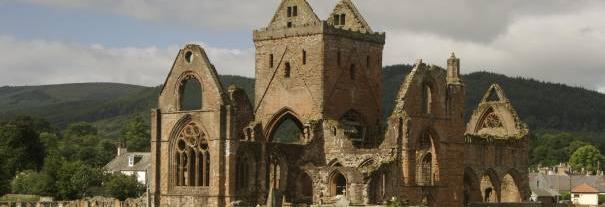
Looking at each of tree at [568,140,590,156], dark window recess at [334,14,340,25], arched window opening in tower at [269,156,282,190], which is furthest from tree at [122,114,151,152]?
arched window opening in tower at [269,156,282,190]

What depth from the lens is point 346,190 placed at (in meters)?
42.8

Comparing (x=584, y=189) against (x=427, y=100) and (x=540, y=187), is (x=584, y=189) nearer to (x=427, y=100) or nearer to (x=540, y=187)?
(x=540, y=187)

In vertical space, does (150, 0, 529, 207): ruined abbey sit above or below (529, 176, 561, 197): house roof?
above

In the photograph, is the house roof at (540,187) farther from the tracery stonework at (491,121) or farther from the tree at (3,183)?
the tree at (3,183)

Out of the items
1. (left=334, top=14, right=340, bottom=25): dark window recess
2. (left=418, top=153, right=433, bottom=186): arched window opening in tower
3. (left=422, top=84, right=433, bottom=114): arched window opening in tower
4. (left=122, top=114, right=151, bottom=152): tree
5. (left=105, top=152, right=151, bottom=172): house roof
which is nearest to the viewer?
(left=422, top=84, right=433, bottom=114): arched window opening in tower

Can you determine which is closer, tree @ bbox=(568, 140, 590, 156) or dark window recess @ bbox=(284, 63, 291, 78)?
dark window recess @ bbox=(284, 63, 291, 78)

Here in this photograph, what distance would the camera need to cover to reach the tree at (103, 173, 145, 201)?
73438 mm

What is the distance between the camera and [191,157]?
145 feet

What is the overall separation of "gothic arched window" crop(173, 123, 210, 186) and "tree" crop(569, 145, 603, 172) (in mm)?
80545

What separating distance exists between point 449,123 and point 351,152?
16.2 feet

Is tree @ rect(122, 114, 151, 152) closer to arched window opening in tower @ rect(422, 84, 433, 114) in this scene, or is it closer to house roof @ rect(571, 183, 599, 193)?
house roof @ rect(571, 183, 599, 193)

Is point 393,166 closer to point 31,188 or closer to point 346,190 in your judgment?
point 346,190

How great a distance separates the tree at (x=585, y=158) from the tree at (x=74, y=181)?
60.6 meters

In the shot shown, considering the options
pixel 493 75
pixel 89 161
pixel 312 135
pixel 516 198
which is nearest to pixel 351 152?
pixel 312 135
